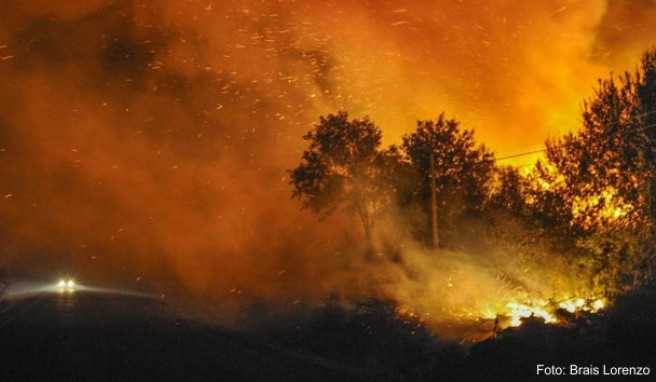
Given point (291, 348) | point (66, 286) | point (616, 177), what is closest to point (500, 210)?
point (616, 177)

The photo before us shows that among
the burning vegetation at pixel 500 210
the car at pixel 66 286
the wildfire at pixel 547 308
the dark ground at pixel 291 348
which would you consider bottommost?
the dark ground at pixel 291 348

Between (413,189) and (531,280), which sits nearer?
(531,280)

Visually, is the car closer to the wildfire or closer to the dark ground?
the dark ground

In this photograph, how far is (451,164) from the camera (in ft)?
118

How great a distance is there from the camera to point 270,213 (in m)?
41.7

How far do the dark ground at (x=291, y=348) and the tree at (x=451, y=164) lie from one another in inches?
460

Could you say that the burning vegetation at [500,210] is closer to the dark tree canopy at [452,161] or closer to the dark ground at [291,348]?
the dark tree canopy at [452,161]

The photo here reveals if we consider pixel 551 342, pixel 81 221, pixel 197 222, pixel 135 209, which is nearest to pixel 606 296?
pixel 551 342

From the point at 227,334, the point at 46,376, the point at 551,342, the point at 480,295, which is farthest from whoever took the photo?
the point at 480,295

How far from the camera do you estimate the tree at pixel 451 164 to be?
115ft

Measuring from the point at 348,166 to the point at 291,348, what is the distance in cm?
1814

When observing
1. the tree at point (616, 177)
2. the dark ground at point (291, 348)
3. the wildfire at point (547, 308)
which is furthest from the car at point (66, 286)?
the tree at point (616, 177)

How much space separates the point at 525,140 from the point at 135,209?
2264 cm

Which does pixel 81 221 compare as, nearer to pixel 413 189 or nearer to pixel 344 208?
pixel 344 208
